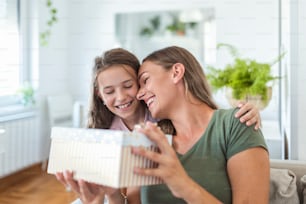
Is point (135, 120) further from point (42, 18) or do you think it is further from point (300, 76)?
point (42, 18)

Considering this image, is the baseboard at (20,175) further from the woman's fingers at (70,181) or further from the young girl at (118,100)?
the woman's fingers at (70,181)

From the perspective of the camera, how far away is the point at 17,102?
2912mm

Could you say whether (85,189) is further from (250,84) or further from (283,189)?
(250,84)

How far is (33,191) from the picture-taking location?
8.32ft

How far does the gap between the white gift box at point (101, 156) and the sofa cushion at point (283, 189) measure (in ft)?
1.72

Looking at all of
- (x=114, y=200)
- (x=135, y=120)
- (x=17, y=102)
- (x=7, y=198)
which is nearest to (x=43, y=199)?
(x=7, y=198)

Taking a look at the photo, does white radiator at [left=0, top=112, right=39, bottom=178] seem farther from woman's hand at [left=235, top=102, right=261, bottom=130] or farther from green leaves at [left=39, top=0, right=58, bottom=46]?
woman's hand at [left=235, top=102, right=261, bottom=130]

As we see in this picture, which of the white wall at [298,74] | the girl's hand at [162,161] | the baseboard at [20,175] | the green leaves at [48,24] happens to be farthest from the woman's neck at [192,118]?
the green leaves at [48,24]

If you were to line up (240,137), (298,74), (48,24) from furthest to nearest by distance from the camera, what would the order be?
(48,24) → (298,74) → (240,137)

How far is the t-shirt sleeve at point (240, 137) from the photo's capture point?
28.6 inches

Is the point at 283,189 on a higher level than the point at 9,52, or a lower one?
lower

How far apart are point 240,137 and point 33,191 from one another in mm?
2189

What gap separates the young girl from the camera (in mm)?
825

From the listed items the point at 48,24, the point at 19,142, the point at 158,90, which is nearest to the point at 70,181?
the point at 158,90
